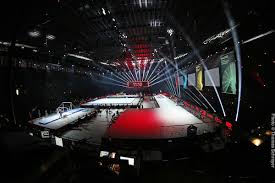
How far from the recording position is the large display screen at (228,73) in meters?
5.92

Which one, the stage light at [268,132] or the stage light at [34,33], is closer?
the stage light at [268,132]

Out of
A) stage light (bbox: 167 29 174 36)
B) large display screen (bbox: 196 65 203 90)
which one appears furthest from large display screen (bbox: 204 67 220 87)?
stage light (bbox: 167 29 174 36)

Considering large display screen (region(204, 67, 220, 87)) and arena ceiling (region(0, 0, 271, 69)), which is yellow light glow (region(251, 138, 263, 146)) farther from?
arena ceiling (region(0, 0, 271, 69))

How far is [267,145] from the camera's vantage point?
4.89 m

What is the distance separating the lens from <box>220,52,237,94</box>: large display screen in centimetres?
592

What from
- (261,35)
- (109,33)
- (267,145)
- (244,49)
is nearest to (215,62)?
(244,49)

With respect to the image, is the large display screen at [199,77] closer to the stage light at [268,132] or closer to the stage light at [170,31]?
the stage light at [170,31]

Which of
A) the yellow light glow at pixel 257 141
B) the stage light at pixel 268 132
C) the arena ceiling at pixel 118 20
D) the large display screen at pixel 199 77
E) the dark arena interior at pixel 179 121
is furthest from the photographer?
the large display screen at pixel 199 77

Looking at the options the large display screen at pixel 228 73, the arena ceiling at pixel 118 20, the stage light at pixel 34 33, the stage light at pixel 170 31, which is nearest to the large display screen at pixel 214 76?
the large display screen at pixel 228 73

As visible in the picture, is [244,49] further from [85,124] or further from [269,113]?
[85,124]

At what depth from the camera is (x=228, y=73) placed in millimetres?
6395

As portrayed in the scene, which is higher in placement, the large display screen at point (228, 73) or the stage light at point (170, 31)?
the stage light at point (170, 31)

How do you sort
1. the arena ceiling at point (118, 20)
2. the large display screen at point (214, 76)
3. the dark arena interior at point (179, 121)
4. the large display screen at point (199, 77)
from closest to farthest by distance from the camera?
the dark arena interior at point (179, 121), the arena ceiling at point (118, 20), the large display screen at point (214, 76), the large display screen at point (199, 77)

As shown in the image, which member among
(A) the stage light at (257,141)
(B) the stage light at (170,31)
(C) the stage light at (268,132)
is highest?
(B) the stage light at (170,31)
